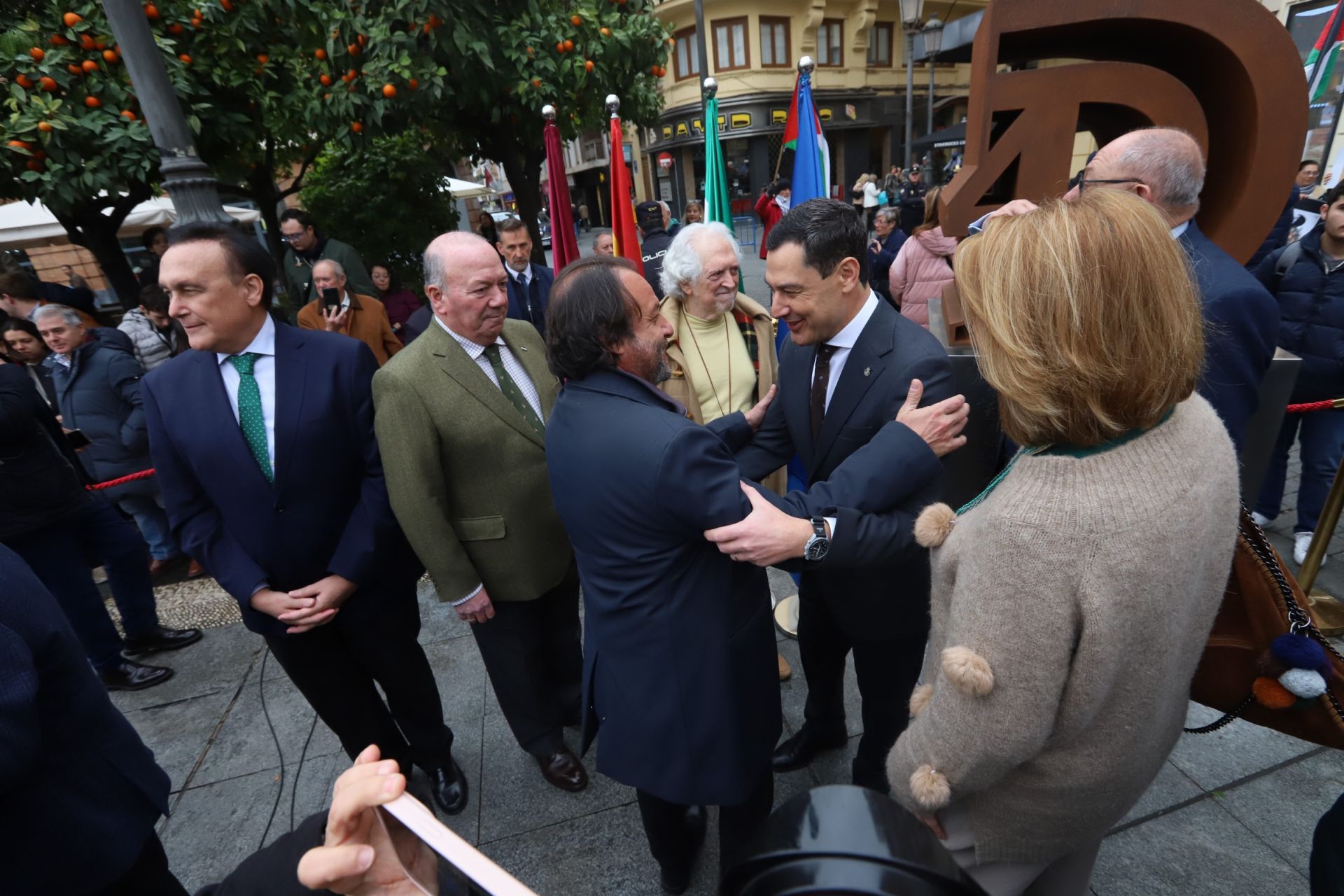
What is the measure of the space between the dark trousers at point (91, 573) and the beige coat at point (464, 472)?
239 cm

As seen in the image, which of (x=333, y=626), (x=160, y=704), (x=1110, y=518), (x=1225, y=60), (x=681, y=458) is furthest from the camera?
(x=160, y=704)

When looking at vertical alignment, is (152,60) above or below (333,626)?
above

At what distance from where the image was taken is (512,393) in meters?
2.34

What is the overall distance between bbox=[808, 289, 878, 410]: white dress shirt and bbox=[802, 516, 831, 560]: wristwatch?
558 millimetres

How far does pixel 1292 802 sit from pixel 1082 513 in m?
2.25

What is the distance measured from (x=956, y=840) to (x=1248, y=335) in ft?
6.09

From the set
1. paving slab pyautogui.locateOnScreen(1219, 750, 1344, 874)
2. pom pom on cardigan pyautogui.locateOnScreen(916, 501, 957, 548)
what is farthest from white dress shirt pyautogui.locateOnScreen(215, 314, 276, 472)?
paving slab pyautogui.locateOnScreen(1219, 750, 1344, 874)

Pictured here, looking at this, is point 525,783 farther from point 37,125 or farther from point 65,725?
point 37,125

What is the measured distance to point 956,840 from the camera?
1.31 meters

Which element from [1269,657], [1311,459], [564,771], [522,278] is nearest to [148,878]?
[564,771]

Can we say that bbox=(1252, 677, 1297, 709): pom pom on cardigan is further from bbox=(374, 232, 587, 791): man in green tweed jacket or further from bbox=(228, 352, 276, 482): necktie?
bbox=(228, 352, 276, 482): necktie

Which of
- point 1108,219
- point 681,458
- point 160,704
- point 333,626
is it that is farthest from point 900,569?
point 160,704

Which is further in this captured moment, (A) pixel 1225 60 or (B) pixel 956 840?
(A) pixel 1225 60

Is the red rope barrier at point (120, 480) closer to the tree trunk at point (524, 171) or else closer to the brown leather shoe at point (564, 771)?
the brown leather shoe at point (564, 771)
